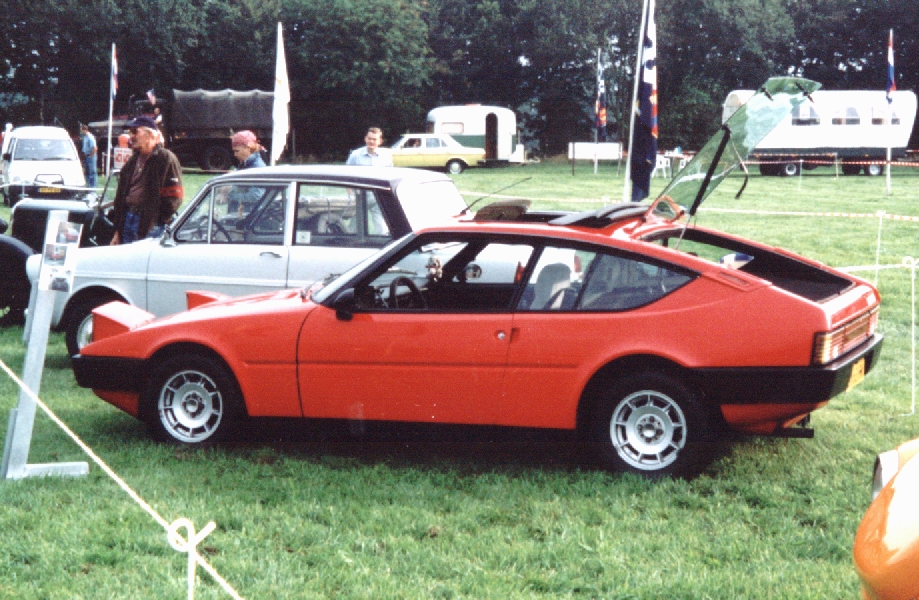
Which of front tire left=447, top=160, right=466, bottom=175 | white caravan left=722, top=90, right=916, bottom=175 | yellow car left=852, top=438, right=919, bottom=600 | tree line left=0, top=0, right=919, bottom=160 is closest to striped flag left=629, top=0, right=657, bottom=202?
yellow car left=852, top=438, right=919, bottom=600

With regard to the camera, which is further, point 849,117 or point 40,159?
point 849,117

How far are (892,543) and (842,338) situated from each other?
301 cm

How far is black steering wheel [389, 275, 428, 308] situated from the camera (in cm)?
602

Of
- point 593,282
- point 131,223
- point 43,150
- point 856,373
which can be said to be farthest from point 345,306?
point 43,150

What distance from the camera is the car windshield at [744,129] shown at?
19.2 ft

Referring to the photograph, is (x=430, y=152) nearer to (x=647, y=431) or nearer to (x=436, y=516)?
(x=647, y=431)

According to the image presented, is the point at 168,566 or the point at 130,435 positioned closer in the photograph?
the point at 168,566

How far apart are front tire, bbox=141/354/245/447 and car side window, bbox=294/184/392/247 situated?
2056 mm

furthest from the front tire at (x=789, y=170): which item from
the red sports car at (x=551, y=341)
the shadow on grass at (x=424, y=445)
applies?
the shadow on grass at (x=424, y=445)

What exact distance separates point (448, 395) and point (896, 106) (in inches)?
1624

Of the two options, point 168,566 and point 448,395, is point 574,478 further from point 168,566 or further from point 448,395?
point 168,566

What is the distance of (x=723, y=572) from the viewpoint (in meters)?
4.32

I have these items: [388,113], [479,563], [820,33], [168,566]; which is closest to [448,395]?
[479,563]

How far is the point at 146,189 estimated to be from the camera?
970 cm
